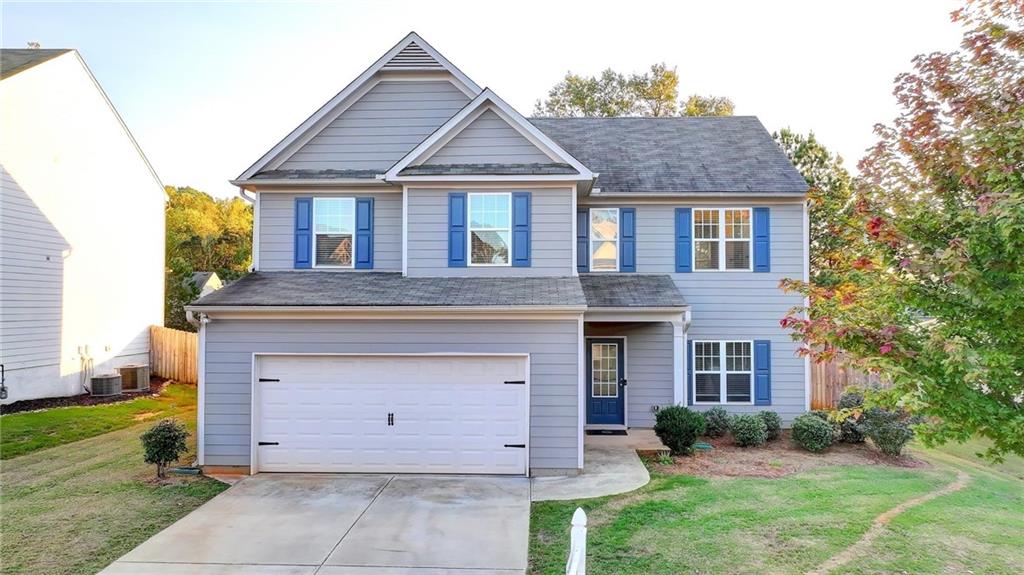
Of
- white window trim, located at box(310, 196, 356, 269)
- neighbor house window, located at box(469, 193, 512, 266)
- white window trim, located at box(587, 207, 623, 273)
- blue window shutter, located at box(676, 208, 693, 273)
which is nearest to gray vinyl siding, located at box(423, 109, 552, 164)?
neighbor house window, located at box(469, 193, 512, 266)

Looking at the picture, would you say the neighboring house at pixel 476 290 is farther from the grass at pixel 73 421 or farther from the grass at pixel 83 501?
the grass at pixel 73 421

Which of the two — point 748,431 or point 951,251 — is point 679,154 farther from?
point 951,251

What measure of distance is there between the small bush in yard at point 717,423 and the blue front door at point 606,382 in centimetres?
188

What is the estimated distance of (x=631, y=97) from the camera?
28.3 meters

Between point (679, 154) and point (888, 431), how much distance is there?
777 centimetres

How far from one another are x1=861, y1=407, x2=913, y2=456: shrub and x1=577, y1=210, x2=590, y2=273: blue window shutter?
6455 mm

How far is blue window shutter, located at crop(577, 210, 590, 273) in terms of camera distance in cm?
1322

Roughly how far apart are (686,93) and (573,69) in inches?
232

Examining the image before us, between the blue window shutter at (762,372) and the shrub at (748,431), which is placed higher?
the blue window shutter at (762,372)

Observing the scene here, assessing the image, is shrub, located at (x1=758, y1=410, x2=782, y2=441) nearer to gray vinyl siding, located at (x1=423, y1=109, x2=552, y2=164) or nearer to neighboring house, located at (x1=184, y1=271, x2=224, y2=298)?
gray vinyl siding, located at (x1=423, y1=109, x2=552, y2=164)

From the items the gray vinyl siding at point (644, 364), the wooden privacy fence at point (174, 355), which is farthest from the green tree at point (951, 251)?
the wooden privacy fence at point (174, 355)

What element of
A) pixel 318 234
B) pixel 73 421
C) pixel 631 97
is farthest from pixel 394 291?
pixel 631 97

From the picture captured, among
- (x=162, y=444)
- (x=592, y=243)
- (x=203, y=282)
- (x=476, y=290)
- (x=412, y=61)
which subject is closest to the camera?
(x=162, y=444)

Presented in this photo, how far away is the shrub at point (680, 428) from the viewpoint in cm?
1035
